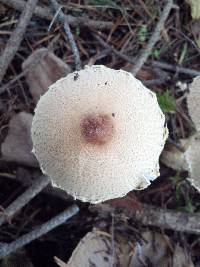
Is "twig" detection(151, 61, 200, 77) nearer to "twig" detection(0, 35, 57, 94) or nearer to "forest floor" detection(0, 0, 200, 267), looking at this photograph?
"forest floor" detection(0, 0, 200, 267)

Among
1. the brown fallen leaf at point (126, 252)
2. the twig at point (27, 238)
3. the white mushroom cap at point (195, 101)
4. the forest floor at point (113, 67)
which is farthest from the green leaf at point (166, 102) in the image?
the twig at point (27, 238)

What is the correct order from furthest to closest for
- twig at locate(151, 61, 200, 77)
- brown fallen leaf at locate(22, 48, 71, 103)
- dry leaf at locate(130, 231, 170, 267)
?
twig at locate(151, 61, 200, 77) < brown fallen leaf at locate(22, 48, 71, 103) < dry leaf at locate(130, 231, 170, 267)

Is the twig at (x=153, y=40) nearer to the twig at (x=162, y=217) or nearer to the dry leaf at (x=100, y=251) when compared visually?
the twig at (x=162, y=217)

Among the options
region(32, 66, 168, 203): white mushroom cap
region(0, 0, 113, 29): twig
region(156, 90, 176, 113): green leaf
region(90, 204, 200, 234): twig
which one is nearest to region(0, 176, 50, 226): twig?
region(90, 204, 200, 234): twig

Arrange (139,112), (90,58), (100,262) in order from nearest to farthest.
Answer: (139,112) < (100,262) < (90,58)

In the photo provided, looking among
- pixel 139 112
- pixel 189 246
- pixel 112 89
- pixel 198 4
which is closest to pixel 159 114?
pixel 139 112

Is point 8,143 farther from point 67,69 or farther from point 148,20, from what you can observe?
point 148,20
